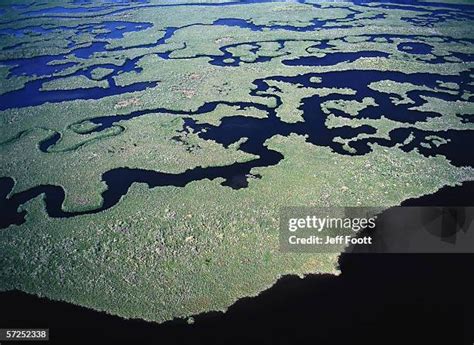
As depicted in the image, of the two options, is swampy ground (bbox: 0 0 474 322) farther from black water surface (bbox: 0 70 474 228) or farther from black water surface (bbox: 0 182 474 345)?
black water surface (bbox: 0 182 474 345)

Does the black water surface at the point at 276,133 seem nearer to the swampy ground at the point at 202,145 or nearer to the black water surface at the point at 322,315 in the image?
the swampy ground at the point at 202,145

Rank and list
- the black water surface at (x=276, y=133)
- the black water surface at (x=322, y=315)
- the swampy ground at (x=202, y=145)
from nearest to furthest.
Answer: the black water surface at (x=322, y=315) → the swampy ground at (x=202, y=145) → the black water surface at (x=276, y=133)

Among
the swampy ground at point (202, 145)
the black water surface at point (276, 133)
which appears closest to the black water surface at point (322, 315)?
the swampy ground at point (202, 145)

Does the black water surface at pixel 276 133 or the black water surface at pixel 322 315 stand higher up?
the black water surface at pixel 276 133

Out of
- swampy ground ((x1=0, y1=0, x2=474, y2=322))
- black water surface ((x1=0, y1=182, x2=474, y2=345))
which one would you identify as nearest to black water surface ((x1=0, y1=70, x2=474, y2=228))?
swampy ground ((x1=0, y1=0, x2=474, y2=322))

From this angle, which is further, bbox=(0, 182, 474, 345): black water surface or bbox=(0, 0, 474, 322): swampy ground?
bbox=(0, 0, 474, 322): swampy ground

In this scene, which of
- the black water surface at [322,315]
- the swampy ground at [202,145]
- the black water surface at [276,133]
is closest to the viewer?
the black water surface at [322,315]

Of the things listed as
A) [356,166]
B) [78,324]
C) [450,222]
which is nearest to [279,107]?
[356,166]

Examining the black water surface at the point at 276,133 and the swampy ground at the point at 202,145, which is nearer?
the swampy ground at the point at 202,145

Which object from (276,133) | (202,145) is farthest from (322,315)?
(276,133)
